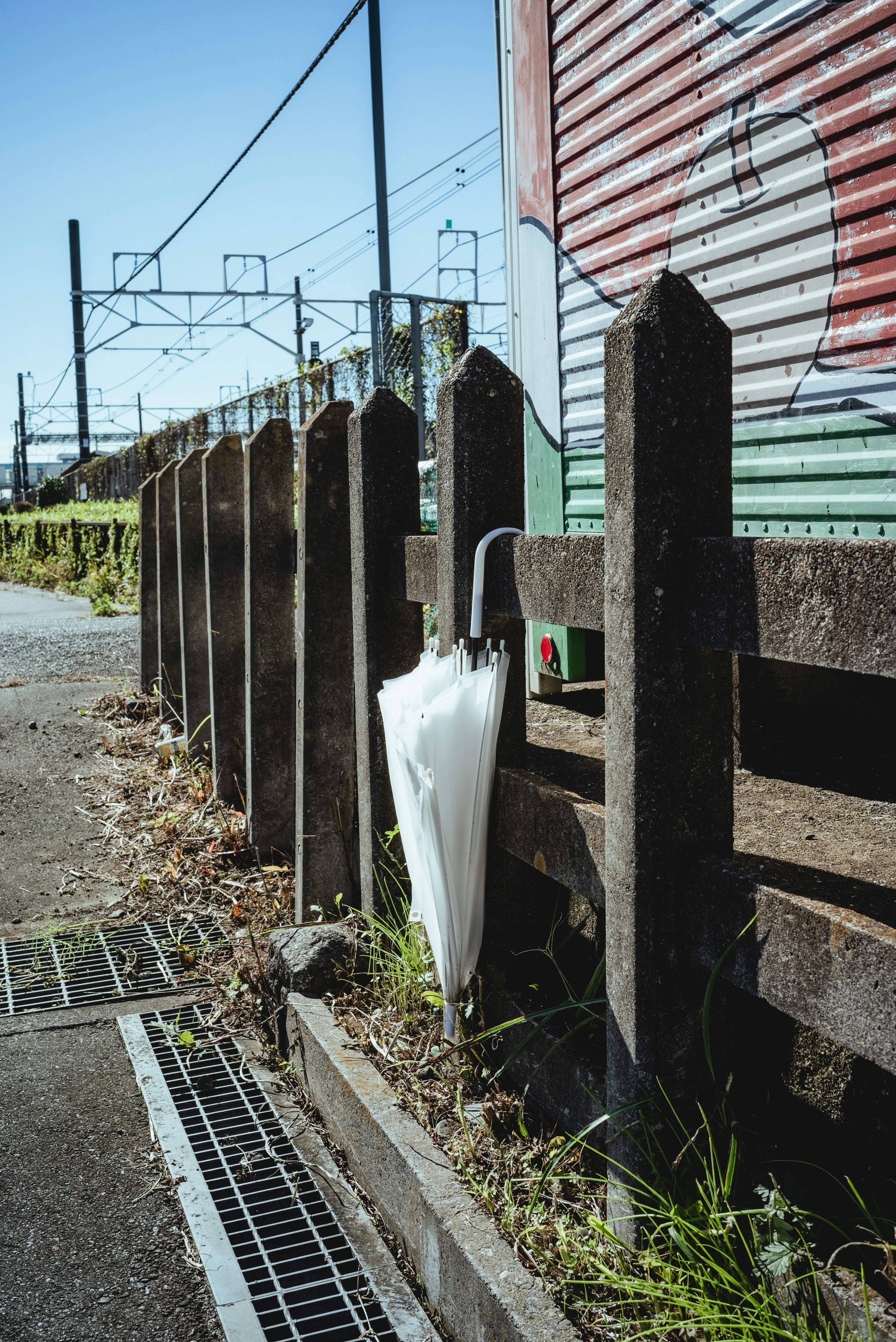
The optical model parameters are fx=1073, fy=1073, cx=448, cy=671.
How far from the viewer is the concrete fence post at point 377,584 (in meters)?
2.94

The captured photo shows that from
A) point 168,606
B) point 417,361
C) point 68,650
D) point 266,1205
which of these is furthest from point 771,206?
point 417,361

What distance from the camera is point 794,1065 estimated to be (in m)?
2.04

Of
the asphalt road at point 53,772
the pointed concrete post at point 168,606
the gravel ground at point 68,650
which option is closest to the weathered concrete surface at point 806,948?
the asphalt road at point 53,772

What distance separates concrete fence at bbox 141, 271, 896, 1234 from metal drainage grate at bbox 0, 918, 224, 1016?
41.8 inches

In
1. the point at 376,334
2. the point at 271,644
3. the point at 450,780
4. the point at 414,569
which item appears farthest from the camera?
the point at 376,334

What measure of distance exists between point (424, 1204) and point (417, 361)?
36.4 feet

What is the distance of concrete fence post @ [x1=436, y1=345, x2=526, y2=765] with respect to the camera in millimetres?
2357

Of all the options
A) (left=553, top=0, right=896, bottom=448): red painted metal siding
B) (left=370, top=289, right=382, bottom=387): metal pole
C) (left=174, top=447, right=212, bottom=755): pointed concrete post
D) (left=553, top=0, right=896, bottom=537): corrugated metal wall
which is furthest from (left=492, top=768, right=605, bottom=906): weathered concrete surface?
(left=370, top=289, right=382, bottom=387): metal pole

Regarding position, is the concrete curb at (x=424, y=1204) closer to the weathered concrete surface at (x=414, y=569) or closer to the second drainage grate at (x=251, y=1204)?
the second drainage grate at (x=251, y=1204)

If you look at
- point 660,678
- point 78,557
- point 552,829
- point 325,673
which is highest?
point 78,557

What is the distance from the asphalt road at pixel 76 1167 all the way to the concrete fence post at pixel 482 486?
1300mm

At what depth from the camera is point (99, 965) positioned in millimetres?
3859

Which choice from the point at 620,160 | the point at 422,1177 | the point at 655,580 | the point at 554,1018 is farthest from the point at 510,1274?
the point at 620,160

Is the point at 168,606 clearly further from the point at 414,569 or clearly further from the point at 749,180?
the point at 749,180
